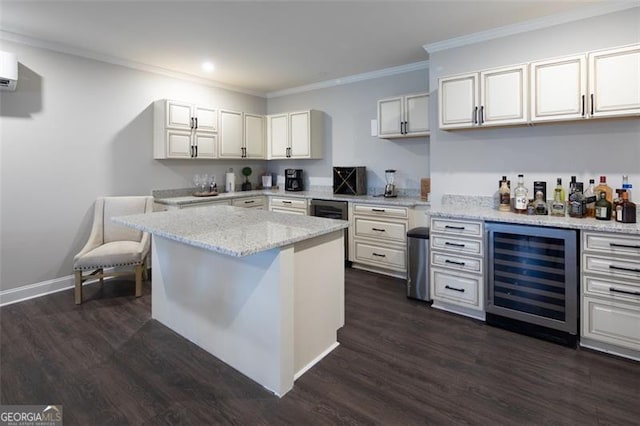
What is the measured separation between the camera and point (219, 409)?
6.10ft

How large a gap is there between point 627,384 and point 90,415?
10.1 feet

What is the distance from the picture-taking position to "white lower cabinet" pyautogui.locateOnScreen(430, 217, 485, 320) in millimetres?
2871

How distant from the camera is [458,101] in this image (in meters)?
3.17

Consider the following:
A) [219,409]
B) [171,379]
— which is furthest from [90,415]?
[219,409]

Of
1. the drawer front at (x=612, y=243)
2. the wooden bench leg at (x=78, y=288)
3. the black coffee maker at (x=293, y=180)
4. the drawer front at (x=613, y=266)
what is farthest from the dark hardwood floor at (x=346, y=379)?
the black coffee maker at (x=293, y=180)

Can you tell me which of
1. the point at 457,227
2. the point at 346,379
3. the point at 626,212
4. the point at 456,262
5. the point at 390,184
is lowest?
the point at 346,379

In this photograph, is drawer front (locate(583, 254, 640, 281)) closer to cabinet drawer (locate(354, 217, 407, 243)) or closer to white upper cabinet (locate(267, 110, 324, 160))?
cabinet drawer (locate(354, 217, 407, 243))

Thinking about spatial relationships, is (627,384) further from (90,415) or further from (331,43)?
(331,43)

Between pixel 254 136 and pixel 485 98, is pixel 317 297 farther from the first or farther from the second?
pixel 254 136

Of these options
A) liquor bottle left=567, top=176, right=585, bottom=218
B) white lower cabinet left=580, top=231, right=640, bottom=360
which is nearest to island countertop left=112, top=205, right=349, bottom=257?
white lower cabinet left=580, top=231, right=640, bottom=360

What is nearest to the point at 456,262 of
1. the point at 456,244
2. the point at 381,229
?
the point at 456,244

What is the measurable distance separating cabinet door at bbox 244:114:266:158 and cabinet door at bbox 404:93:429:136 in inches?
96.8

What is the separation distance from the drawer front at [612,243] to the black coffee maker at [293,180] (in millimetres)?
3792

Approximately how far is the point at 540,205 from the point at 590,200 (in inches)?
13.2
